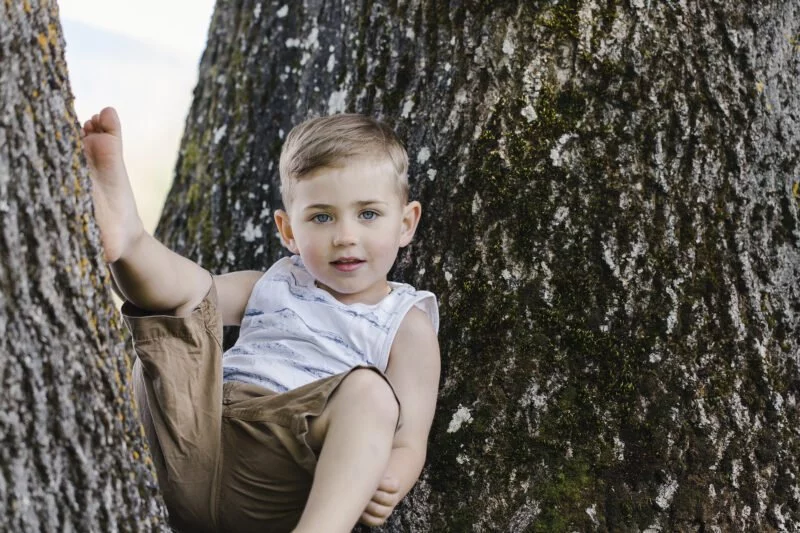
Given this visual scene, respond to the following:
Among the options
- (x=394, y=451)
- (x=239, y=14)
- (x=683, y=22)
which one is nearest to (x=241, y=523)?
(x=394, y=451)

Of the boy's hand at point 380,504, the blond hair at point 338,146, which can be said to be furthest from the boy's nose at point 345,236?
the boy's hand at point 380,504

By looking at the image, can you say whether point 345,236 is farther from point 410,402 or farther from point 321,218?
point 410,402

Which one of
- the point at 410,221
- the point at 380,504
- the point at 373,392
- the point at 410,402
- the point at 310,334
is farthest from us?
the point at 410,221

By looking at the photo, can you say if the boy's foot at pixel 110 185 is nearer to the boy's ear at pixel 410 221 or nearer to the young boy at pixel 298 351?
the young boy at pixel 298 351

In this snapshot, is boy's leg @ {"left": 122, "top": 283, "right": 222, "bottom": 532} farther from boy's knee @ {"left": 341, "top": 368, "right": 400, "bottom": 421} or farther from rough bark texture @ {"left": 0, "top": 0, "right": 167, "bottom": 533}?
rough bark texture @ {"left": 0, "top": 0, "right": 167, "bottom": 533}

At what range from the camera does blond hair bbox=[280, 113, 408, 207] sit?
93.3 inches

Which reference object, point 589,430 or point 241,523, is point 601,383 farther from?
point 241,523

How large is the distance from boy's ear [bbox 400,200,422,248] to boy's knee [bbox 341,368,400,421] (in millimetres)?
563

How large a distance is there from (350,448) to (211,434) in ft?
1.41

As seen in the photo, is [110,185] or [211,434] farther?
[211,434]

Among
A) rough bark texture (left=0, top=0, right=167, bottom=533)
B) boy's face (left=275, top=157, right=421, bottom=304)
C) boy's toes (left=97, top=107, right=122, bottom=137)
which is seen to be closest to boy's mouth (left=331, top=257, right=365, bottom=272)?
boy's face (left=275, top=157, right=421, bottom=304)

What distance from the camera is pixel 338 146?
93.2 inches

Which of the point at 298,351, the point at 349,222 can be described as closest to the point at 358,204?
the point at 349,222

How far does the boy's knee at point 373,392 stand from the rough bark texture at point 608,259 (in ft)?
Answer: 1.42
